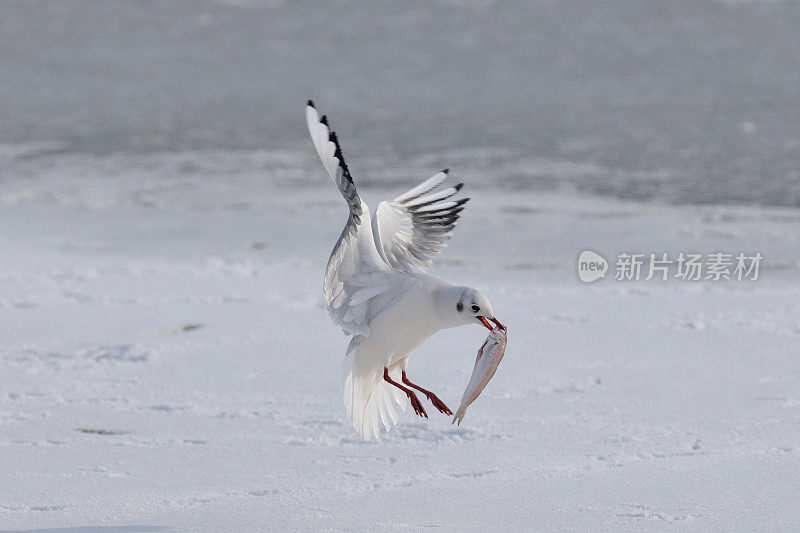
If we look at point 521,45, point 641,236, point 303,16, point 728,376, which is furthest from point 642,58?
point 728,376

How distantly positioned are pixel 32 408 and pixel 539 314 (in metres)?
2.24

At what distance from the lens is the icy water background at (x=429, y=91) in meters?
9.31

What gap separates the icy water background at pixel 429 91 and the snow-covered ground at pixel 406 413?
8.25 ft

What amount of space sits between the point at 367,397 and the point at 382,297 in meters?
0.37

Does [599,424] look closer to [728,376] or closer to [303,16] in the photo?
[728,376]

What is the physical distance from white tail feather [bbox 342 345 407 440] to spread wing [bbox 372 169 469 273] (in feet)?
1.23

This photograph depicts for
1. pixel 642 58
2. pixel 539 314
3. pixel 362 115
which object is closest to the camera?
pixel 539 314

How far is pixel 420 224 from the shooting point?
3.33 meters

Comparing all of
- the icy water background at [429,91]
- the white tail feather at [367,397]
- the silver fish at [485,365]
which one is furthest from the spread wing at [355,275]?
the icy water background at [429,91]

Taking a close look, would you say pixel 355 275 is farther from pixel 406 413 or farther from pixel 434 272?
pixel 434 272

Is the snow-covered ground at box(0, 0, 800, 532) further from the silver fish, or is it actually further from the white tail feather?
the silver fish

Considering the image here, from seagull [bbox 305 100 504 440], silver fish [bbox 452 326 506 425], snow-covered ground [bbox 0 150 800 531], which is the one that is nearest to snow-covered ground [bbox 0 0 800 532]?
snow-covered ground [bbox 0 150 800 531]

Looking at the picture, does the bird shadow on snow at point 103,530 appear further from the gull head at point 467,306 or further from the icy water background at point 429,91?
the icy water background at point 429,91

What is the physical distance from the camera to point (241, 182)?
8.80 m
